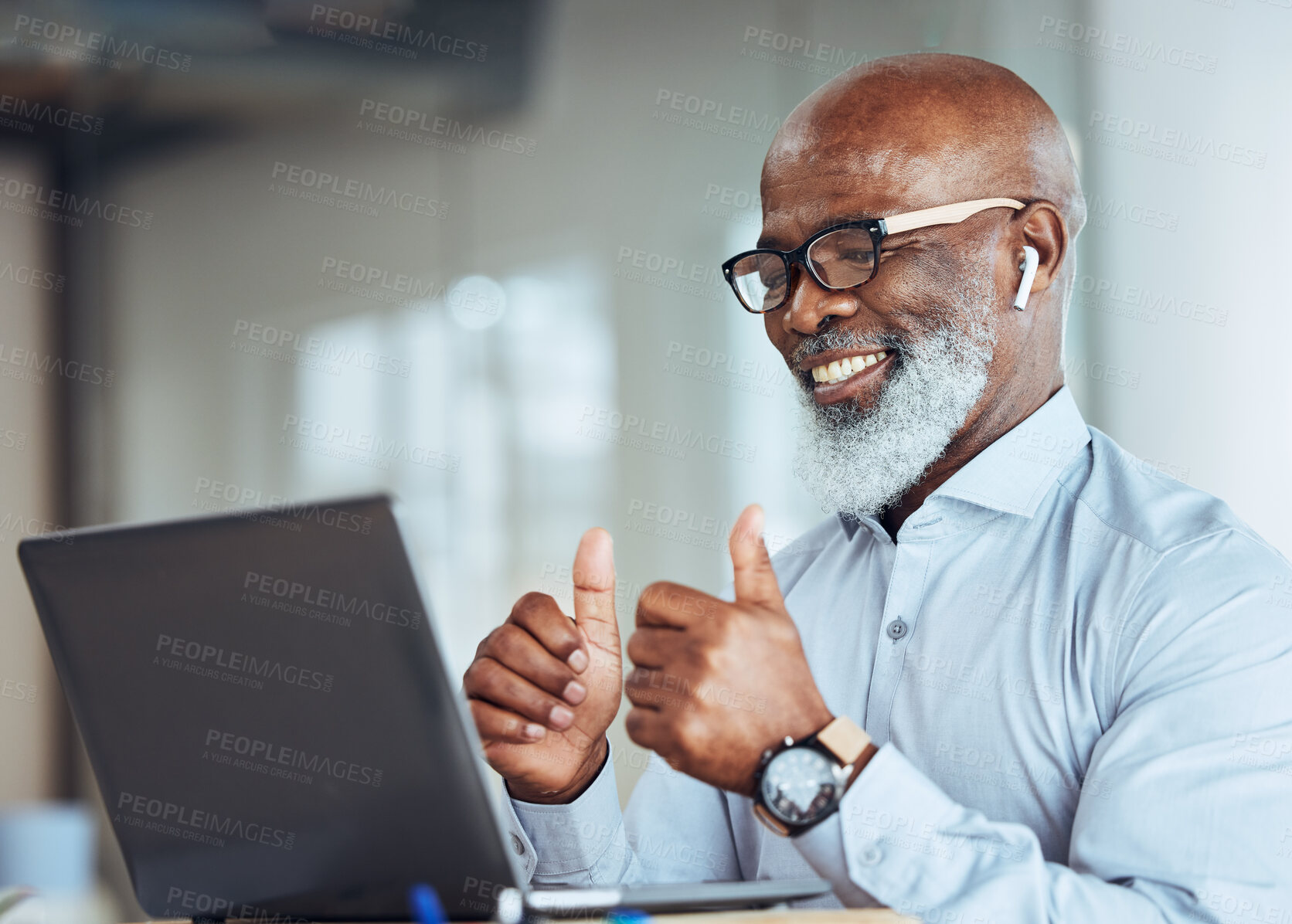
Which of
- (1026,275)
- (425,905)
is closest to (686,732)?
(425,905)

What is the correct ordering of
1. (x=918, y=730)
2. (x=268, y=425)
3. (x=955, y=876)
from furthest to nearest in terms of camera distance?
(x=268, y=425) < (x=918, y=730) < (x=955, y=876)

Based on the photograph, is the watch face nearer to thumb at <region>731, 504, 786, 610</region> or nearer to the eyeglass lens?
thumb at <region>731, 504, 786, 610</region>

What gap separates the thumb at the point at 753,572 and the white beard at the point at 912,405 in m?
0.47

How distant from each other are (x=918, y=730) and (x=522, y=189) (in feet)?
9.03

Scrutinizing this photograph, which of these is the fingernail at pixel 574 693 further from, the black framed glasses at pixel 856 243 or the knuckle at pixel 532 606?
the black framed glasses at pixel 856 243

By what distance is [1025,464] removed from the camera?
4.82ft

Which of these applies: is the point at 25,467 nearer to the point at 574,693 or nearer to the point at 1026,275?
the point at 574,693

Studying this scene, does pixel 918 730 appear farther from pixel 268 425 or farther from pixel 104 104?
pixel 104 104

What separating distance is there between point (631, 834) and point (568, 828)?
0.79 ft

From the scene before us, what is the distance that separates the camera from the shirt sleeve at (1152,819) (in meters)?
1.03

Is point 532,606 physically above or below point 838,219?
below

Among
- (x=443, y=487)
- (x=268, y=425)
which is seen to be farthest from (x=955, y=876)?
(x=268, y=425)

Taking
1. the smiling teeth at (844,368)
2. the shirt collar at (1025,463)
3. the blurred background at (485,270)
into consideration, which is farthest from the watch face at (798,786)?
the blurred background at (485,270)

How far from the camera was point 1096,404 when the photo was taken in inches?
99.0
